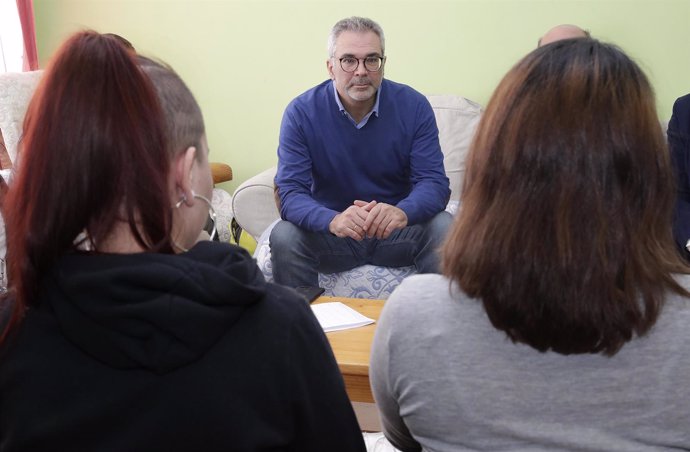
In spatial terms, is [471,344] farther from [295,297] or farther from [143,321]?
[143,321]

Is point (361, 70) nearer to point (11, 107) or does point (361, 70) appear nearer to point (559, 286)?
point (11, 107)

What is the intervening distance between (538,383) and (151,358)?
0.45 metres

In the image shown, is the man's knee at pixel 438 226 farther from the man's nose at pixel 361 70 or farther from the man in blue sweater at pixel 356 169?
the man's nose at pixel 361 70

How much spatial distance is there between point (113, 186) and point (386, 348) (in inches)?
15.4

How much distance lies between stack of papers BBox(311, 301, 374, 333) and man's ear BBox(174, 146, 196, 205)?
35.4 inches

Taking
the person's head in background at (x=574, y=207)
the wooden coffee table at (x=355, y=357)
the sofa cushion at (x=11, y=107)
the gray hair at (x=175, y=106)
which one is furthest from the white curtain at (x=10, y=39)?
the person's head in background at (x=574, y=207)

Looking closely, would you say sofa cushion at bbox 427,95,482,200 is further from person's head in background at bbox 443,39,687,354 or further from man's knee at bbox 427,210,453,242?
person's head in background at bbox 443,39,687,354

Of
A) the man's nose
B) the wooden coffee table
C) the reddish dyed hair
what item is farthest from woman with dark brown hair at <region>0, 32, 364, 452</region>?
the man's nose

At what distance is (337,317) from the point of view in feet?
5.94

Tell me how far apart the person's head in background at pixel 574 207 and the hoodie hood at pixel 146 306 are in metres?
0.30

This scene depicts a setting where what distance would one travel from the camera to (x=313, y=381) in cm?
81

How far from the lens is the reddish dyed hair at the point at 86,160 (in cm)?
73

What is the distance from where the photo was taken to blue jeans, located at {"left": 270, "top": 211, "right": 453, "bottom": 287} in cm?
250

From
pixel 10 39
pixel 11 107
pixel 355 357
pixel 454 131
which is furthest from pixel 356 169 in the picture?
pixel 10 39
